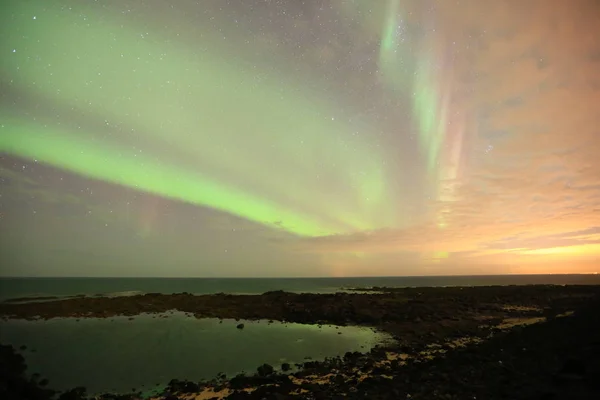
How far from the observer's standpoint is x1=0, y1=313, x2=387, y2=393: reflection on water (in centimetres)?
1622

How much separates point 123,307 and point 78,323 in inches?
434

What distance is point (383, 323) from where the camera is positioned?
100 feet

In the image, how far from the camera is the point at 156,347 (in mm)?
21812

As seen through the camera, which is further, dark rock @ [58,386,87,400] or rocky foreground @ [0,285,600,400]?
dark rock @ [58,386,87,400]

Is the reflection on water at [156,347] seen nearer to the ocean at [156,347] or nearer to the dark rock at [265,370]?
the ocean at [156,347]

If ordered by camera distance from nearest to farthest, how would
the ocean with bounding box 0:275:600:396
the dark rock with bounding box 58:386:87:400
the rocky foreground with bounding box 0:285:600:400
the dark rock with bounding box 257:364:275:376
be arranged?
the rocky foreground with bounding box 0:285:600:400
the dark rock with bounding box 58:386:87:400
the dark rock with bounding box 257:364:275:376
the ocean with bounding box 0:275:600:396

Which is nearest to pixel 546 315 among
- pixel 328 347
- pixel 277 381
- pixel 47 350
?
pixel 328 347

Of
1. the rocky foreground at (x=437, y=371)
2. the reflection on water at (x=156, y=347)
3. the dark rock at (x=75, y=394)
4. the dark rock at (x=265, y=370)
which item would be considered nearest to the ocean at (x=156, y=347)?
the reflection on water at (x=156, y=347)

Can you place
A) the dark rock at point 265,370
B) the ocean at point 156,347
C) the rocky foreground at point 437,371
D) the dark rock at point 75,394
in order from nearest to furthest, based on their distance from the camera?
1. the rocky foreground at point 437,371
2. the dark rock at point 75,394
3. the dark rock at point 265,370
4. the ocean at point 156,347

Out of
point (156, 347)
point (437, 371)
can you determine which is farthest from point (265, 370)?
point (156, 347)

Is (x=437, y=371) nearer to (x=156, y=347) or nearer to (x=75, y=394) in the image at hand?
(x=75, y=394)

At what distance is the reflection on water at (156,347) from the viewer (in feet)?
53.2

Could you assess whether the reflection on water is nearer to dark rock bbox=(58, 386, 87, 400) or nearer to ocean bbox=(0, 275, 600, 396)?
ocean bbox=(0, 275, 600, 396)

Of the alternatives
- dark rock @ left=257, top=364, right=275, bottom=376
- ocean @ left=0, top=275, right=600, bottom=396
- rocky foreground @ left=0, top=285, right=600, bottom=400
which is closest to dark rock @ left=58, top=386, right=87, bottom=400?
rocky foreground @ left=0, top=285, right=600, bottom=400
